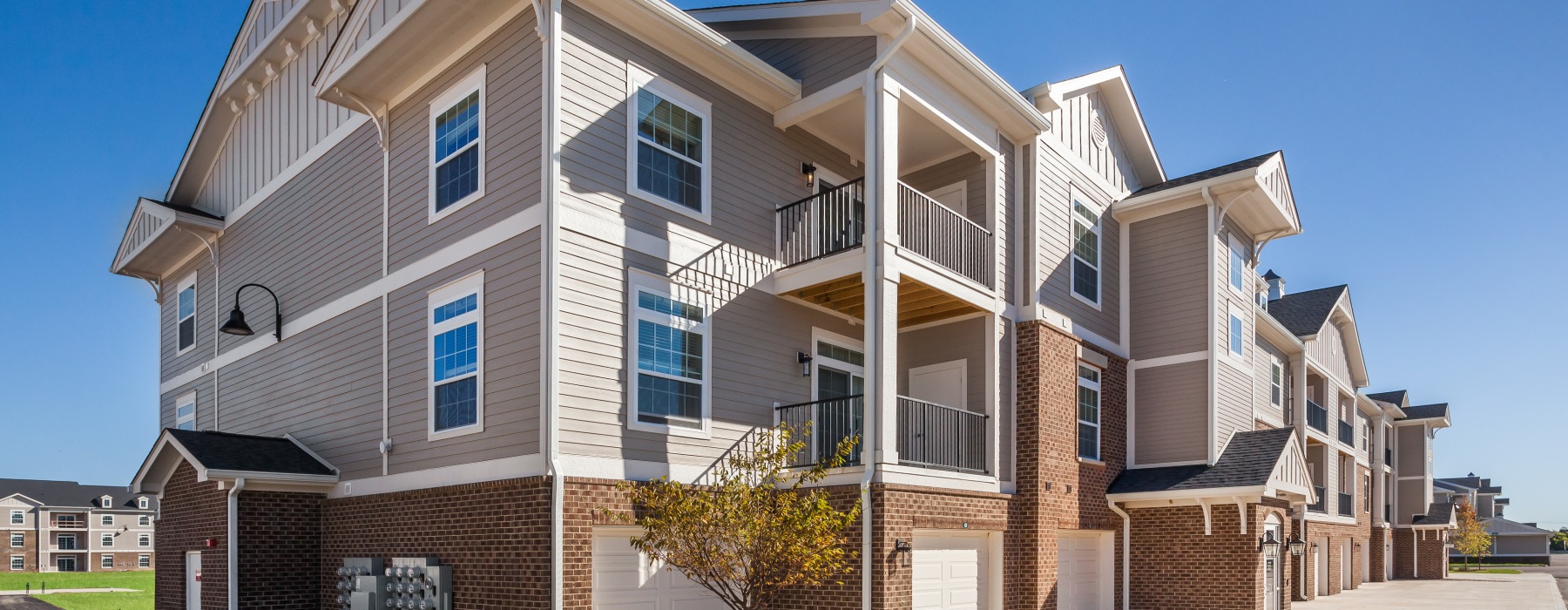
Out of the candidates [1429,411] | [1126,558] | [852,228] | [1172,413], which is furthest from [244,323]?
[1429,411]

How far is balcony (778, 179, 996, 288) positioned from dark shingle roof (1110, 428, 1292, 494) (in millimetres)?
5989

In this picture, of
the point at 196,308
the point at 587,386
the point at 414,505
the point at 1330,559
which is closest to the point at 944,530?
the point at 587,386

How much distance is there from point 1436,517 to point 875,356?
42.0 m

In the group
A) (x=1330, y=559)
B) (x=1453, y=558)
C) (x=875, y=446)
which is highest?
(x=875, y=446)

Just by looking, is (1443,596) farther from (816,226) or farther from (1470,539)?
(1470,539)

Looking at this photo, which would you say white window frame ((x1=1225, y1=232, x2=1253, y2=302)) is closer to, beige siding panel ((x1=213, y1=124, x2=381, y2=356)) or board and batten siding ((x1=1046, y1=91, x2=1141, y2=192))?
board and batten siding ((x1=1046, y1=91, x2=1141, y2=192))

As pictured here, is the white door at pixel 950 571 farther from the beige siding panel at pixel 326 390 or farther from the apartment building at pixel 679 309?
the beige siding panel at pixel 326 390

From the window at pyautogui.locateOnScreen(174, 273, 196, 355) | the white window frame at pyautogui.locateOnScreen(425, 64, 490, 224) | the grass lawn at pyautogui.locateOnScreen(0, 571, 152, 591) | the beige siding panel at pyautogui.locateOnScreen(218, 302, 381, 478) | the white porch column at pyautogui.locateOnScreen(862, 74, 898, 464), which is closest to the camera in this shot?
the white window frame at pyautogui.locateOnScreen(425, 64, 490, 224)

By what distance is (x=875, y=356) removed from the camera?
12.6 meters

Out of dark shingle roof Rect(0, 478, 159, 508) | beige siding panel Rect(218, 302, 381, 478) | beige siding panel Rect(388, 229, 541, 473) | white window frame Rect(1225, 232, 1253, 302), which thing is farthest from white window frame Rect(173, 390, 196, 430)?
dark shingle roof Rect(0, 478, 159, 508)

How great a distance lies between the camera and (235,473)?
13.3m

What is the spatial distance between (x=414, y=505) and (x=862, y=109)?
759cm

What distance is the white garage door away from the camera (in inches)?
453

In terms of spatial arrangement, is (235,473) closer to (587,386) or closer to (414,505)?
(414,505)
